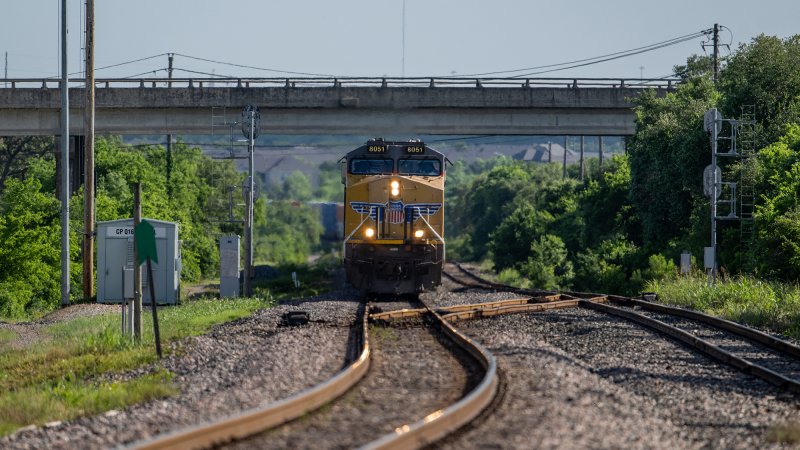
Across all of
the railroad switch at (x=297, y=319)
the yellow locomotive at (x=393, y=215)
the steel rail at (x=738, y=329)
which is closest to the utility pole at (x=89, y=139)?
the yellow locomotive at (x=393, y=215)

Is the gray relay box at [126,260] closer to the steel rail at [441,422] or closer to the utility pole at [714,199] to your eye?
the utility pole at [714,199]

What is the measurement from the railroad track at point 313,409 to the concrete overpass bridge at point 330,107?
110 ft

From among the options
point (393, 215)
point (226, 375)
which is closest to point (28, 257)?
point (393, 215)

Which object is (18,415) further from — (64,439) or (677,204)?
(677,204)

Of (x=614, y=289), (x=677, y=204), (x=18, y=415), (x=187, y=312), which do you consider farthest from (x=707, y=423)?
(x=677, y=204)

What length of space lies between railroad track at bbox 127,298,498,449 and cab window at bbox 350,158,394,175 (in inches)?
591

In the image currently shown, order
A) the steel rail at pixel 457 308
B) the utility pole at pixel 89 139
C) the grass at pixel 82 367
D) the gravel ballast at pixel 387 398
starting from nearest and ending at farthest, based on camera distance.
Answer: the gravel ballast at pixel 387 398
the grass at pixel 82 367
the steel rail at pixel 457 308
the utility pole at pixel 89 139

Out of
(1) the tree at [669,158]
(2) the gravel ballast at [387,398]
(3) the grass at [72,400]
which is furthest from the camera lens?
(1) the tree at [669,158]

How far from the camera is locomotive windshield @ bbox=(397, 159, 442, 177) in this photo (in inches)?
1072

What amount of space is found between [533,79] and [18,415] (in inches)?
1415

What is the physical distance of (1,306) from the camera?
117ft

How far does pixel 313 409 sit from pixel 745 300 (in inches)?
632

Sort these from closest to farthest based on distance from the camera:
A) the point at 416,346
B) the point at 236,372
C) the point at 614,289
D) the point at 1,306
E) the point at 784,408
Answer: the point at 784,408 → the point at 236,372 → the point at 416,346 → the point at 1,306 → the point at 614,289

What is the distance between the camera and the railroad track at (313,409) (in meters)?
8.17
